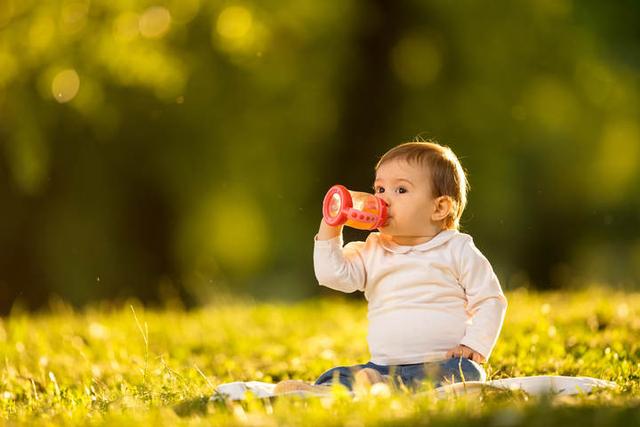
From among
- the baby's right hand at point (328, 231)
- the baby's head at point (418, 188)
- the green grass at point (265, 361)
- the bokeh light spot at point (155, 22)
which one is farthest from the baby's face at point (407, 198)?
the bokeh light spot at point (155, 22)

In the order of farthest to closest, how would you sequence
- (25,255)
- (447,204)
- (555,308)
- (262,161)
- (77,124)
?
(25,255) < (262,161) < (77,124) < (555,308) < (447,204)

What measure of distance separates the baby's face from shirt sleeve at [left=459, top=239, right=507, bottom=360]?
210 millimetres

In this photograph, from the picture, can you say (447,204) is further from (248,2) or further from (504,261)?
(504,261)

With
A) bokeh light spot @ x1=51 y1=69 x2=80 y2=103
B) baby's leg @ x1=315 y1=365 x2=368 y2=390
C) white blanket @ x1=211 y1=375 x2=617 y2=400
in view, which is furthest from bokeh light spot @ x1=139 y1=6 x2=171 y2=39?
white blanket @ x1=211 y1=375 x2=617 y2=400

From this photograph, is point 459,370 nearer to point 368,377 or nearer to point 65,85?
point 368,377

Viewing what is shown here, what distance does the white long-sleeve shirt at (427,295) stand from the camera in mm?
3879

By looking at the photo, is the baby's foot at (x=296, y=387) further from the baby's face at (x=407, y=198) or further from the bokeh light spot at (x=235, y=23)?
the bokeh light spot at (x=235, y=23)

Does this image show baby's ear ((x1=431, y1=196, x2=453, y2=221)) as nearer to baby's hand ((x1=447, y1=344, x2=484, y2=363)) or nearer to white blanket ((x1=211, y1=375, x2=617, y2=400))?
baby's hand ((x1=447, y1=344, x2=484, y2=363))

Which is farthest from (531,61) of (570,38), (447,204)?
(447,204)

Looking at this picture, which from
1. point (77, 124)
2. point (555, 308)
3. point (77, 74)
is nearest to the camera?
point (555, 308)

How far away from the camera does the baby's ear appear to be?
13.1 ft

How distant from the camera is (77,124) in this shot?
10586 millimetres

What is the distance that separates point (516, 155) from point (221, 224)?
379cm

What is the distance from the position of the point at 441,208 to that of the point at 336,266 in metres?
0.48
